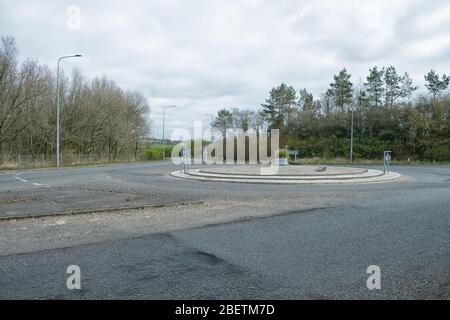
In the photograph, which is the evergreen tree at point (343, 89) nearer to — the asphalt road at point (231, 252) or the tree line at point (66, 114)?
the tree line at point (66, 114)

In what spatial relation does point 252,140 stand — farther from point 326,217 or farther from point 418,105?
point 326,217

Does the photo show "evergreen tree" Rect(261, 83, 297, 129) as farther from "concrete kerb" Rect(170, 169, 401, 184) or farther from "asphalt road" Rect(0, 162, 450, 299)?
"asphalt road" Rect(0, 162, 450, 299)

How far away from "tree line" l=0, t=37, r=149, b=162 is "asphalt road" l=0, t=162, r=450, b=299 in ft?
91.0

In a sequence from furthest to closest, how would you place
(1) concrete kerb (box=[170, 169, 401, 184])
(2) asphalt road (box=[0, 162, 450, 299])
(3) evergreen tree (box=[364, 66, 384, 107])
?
(3) evergreen tree (box=[364, 66, 384, 107]) → (1) concrete kerb (box=[170, 169, 401, 184]) → (2) asphalt road (box=[0, 162, 450, 299])

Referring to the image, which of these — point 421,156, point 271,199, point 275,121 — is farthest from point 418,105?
point 271,199

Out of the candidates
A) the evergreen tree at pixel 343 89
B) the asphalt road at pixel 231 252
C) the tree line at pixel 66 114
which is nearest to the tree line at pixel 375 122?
the evergreen tree at pixel 343 89

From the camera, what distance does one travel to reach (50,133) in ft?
132

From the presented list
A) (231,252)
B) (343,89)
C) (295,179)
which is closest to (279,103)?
(343,89)

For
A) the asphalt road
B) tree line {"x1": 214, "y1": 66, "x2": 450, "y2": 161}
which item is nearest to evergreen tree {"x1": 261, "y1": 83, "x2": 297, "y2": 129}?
tree line {"x1": 214, "y1": 66, "x2": 450, "y2": 161}

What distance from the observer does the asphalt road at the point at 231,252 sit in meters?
4.40

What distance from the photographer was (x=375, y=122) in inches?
1861

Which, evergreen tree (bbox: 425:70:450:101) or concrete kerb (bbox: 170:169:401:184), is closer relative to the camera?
concrete kerb (bbox: 170:169:401:184)

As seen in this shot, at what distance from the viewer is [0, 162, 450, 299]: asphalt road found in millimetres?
4402
